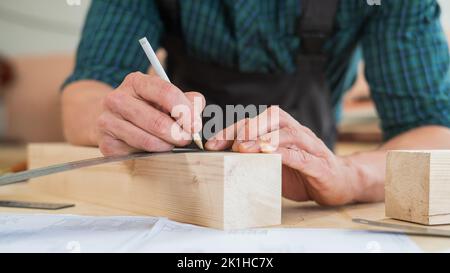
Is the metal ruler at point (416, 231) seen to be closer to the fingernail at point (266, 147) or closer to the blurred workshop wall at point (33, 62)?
the fingernail at point (266, 147)

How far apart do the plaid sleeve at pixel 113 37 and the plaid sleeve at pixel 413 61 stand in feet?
1.12

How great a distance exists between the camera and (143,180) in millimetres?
502

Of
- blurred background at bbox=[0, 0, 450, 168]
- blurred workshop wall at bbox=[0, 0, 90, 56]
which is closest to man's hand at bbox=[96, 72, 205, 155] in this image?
blurred background at bbox=[0, 0, 450, 168]

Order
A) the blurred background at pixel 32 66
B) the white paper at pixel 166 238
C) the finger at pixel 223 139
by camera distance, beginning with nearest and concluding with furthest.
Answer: the white paper at pixel 166 238 → the finger at pixel 223 139 → the blurred background at pixel 32 66

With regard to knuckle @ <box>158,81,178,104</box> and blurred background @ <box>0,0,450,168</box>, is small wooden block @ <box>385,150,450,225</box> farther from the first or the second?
blurred background @ <box>0,0,450,168</box>

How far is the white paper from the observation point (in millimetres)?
357

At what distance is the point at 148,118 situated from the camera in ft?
1.49

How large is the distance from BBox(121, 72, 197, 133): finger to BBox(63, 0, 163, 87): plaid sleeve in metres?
0.30

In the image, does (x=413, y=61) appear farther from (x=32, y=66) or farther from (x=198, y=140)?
(x=32, y=66)

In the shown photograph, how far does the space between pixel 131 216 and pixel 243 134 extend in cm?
13

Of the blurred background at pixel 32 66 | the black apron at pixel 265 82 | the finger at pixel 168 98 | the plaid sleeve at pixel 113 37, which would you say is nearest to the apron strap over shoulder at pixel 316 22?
the black apron at pixel 265 82

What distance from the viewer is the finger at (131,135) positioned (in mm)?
456
